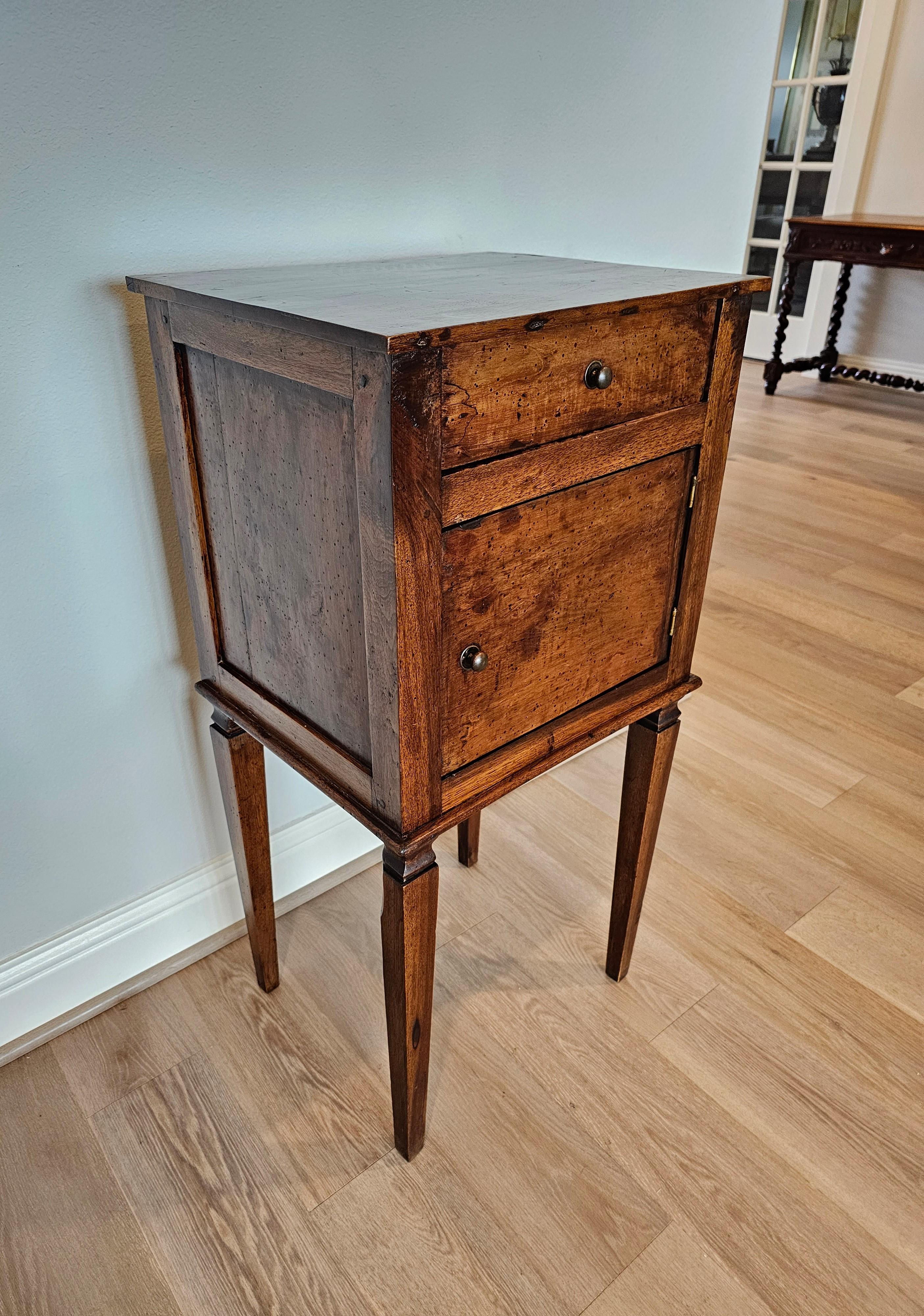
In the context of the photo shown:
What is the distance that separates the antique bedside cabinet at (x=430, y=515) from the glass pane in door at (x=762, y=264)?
13.5 ft

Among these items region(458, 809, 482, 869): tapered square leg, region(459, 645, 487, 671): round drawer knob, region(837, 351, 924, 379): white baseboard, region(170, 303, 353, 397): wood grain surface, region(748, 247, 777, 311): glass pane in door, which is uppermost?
region(170, 303, 353, 397): wood grain surface

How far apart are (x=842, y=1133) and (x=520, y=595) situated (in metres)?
0.78

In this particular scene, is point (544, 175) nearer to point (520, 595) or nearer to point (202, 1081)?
point (520, 595)

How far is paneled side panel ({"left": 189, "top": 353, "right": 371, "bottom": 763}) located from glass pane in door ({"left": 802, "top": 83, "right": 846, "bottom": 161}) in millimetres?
4259

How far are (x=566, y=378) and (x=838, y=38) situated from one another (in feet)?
14.3

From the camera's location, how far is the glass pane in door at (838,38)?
386 cm

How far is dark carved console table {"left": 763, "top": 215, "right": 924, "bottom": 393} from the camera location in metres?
3.33

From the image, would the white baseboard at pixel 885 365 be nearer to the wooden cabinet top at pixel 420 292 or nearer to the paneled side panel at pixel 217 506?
the wooden cabinet top at pixel 420 292

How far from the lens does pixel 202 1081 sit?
1.10 meters

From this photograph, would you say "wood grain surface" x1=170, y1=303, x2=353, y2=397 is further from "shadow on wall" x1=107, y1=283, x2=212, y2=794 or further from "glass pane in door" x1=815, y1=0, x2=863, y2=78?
"glass pane in door" x1=815, y1=0, x2=863, y2=78

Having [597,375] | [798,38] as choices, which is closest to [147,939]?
[597,375]

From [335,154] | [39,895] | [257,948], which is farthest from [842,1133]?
[335,154]

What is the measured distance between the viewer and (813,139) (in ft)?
13.7

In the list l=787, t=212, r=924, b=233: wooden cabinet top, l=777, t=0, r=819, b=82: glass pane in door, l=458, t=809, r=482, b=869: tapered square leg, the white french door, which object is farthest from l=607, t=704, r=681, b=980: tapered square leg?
l=777, t=0, r=819, b=82: glass pane in door
